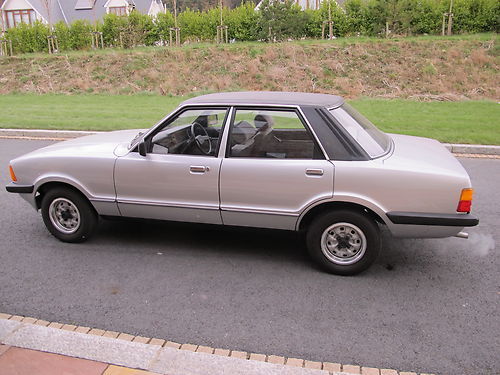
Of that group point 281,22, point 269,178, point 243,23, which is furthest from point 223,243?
point 243,23

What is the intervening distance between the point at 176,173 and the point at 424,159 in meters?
2.31

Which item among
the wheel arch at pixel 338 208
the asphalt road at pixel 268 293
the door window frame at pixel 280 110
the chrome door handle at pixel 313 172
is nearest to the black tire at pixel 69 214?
the asphalt road at pixel 268 293

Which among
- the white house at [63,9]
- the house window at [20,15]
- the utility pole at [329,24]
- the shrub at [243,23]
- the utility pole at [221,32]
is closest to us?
the utility pole at [329,24]

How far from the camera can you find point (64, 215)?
17.0 ft

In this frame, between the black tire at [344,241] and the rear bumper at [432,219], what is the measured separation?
214 millimetres

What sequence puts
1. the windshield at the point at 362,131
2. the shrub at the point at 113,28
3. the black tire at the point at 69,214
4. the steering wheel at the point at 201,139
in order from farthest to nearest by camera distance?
the shrub at the point at 113,28 → the black tire at the point at 69,214 → the steering wheel at the point at 201,139 → the windshield at the point at 362,131

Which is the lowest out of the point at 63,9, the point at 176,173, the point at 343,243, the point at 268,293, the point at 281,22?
the point at 268,293

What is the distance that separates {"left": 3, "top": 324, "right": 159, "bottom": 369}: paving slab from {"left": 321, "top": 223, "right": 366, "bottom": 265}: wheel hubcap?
5.97ft

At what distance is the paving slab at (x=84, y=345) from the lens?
3236 mm

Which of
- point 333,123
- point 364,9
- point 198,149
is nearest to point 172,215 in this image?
point 198,149

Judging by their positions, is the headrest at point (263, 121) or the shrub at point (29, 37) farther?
the shrub at point (29, 37)

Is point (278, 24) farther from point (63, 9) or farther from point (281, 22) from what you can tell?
point (63, 9)

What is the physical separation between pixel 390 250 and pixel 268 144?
170 cm

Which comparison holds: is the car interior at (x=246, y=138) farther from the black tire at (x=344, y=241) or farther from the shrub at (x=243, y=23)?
the shrub at (x=243, y=23)
